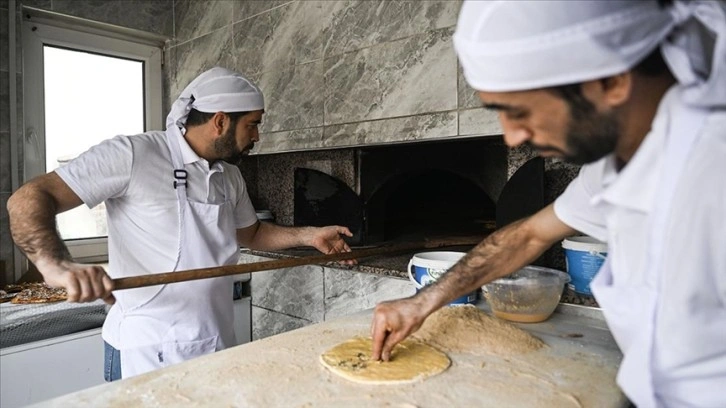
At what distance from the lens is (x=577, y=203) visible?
96cm

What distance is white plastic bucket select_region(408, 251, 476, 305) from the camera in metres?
1.44

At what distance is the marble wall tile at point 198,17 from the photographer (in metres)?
2.68

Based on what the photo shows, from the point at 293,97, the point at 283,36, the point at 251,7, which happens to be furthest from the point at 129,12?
the point at 293,97

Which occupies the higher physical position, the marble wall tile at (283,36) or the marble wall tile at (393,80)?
the marble wall tile at (283,36)

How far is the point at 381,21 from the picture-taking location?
6.59ft

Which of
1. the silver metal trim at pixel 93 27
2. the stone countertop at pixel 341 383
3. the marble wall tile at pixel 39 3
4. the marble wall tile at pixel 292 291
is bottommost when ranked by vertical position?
the marble wall tile at pixel 292 291

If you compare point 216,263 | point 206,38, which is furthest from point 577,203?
point 206,38

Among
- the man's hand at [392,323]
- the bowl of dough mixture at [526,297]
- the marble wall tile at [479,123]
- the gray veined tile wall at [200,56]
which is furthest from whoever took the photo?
the gray veined tile wall at [200,56]

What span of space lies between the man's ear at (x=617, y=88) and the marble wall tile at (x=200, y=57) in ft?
7.62

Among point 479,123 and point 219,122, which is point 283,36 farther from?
point 479,123

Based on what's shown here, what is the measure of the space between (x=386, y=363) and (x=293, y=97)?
1.64 meters

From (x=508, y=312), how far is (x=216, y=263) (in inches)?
35.4

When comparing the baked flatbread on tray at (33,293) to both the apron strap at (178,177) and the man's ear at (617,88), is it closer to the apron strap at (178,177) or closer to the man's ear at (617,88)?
the apron strap at (178,177)

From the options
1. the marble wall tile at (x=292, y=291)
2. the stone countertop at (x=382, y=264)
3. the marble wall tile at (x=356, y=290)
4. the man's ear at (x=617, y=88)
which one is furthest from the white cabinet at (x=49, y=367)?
the man's ear at (x=617, y=88)
